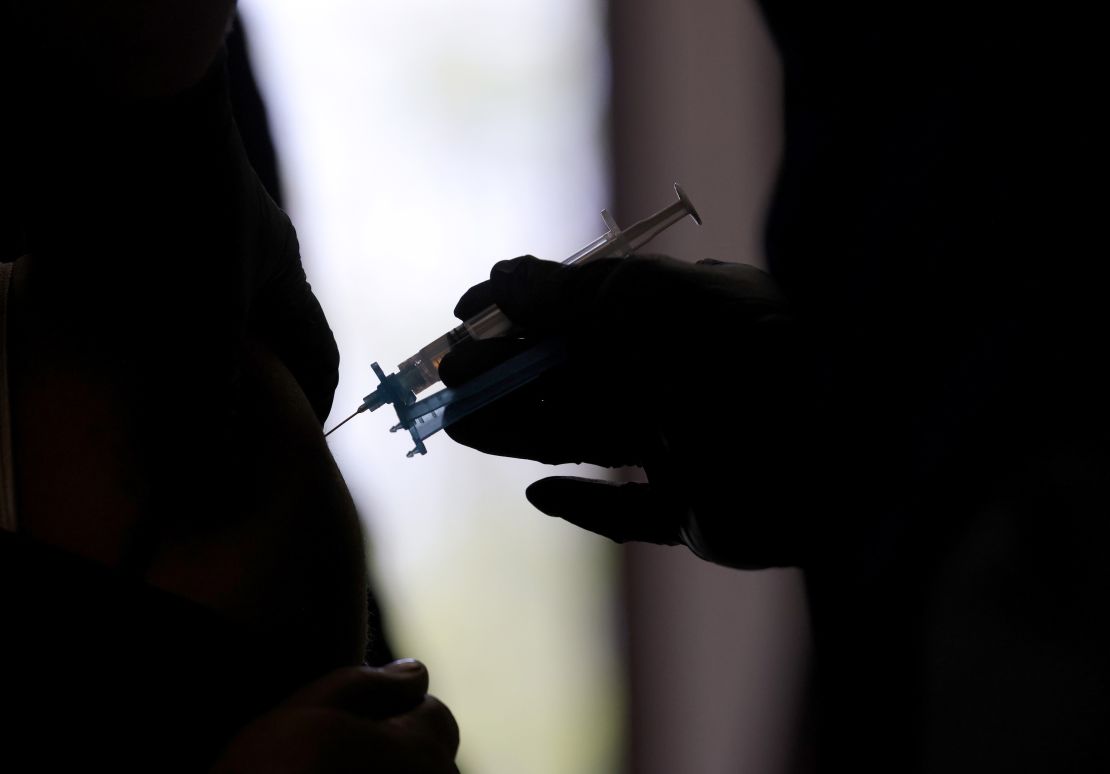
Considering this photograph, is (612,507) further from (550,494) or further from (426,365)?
(426,365)

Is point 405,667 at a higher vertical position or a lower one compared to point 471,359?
lower

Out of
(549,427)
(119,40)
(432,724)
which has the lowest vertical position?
(432,724)

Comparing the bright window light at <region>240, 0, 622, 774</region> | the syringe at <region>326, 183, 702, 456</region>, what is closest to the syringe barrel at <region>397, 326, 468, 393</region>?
the syringe at <region>326, 183, 702, 456</region>

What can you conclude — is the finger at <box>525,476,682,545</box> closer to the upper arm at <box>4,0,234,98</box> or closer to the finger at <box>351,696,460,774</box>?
the finger at <box>351,696,460,774</box>

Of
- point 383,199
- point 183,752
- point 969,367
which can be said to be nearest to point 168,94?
point 183,752

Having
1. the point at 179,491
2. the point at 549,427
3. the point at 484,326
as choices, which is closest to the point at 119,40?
the point at 179,491

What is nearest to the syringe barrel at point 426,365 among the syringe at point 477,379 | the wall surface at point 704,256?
the syringe at point 477,379

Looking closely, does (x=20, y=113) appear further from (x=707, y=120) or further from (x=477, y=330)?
(x=707, y=120)

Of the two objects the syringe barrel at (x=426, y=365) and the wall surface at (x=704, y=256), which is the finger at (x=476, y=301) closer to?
the syringe barrel at (x=426, y=365)
